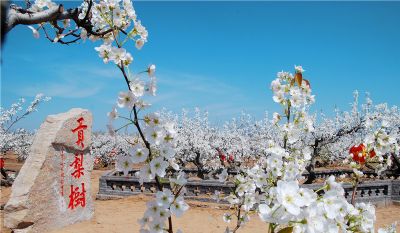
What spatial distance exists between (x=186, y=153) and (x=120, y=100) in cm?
1290

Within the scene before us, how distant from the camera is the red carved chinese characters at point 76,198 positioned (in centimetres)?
721

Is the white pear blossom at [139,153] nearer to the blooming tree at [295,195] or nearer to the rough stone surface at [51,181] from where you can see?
the blooming tree at [295,195]

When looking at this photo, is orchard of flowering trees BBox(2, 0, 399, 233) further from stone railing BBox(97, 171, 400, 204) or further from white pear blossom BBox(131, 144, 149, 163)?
stone railing BBox(97, 171, 400, 204)

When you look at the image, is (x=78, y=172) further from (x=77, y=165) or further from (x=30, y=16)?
(x=30, y=16)

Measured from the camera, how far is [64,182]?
23.1 ft

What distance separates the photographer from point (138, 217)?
8.22 m

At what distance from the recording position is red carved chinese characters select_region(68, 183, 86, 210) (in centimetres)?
721

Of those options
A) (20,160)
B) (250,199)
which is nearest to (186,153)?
(250,199)

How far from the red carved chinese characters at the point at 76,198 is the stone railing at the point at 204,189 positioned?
2.54m

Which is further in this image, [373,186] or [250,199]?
[373,186]

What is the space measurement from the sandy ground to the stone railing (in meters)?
0.29

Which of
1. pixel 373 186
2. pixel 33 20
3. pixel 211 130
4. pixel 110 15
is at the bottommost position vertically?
pixel 373 186

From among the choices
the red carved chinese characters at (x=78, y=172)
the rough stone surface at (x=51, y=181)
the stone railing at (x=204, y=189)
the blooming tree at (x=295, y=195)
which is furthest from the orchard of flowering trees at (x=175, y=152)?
the stone railing at (x=204, y=189)

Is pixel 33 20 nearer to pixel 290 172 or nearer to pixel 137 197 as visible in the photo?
pixel 290 172
